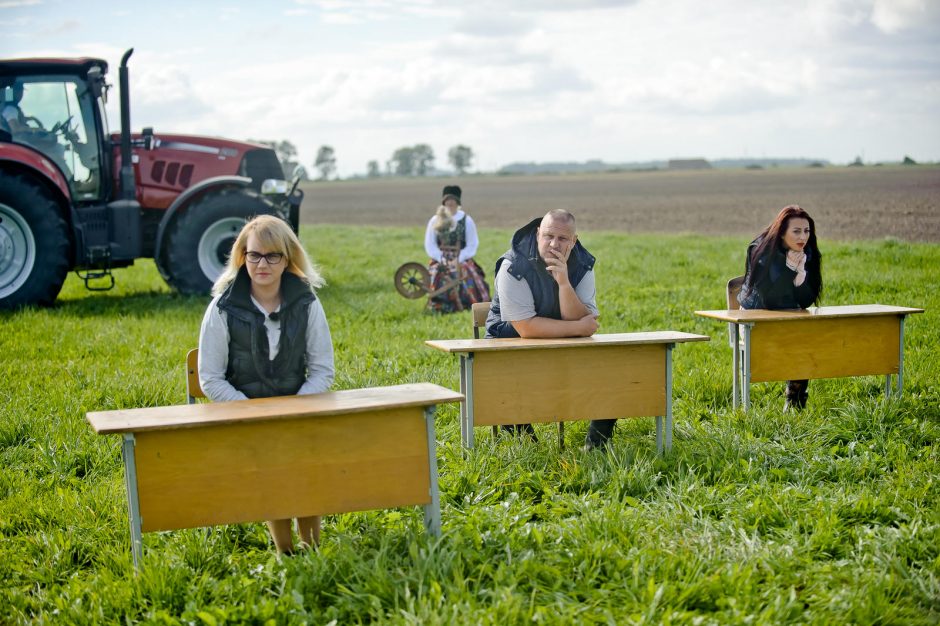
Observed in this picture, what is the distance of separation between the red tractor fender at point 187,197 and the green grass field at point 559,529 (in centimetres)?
401

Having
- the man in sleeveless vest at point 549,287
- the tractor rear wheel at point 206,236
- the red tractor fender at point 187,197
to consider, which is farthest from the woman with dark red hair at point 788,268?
the red tractor fender at point 187,197

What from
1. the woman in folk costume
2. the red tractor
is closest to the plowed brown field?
the woman in folk costume

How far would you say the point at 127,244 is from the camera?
11.3 m

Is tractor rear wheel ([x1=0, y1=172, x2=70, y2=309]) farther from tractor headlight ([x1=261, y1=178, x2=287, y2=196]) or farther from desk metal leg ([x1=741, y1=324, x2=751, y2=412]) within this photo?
desk metal leg ([x1=741, y1=324, x2=751, y2=412])

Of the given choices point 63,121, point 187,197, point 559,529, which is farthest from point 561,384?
point 63,121

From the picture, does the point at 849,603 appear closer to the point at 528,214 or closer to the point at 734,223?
the point at 734,223

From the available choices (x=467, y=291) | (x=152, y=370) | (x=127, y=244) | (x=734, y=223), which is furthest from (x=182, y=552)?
(x=734, y=223)

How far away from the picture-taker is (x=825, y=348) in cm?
624

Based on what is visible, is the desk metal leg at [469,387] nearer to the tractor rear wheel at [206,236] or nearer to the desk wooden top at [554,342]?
the desk wooden top at [554,342]

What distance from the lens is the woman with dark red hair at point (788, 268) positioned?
6508mm

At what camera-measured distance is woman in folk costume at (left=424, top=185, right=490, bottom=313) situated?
36.3ft

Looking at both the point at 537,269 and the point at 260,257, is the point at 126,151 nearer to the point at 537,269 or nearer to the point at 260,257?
the point at 537,269

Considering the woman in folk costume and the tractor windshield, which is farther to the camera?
the woman in folk costume

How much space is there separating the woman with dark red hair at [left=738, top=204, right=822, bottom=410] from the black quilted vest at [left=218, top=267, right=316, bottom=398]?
359 cm
